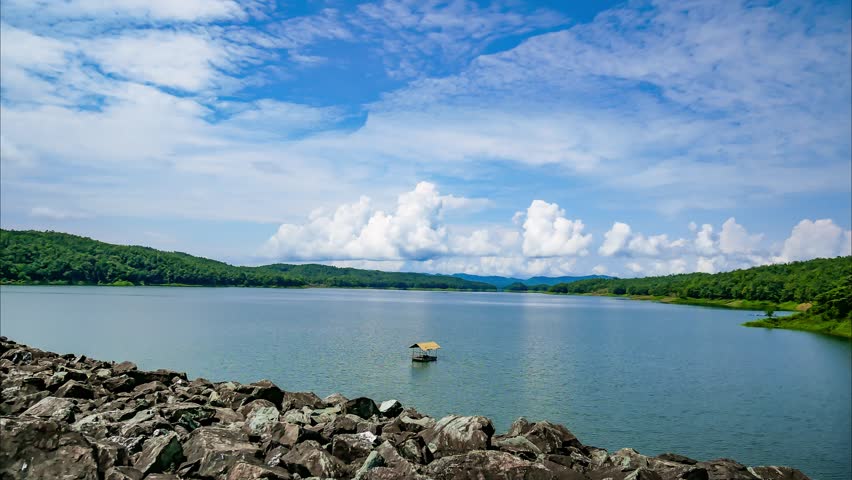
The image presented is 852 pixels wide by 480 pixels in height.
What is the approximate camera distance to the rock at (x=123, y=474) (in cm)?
1082

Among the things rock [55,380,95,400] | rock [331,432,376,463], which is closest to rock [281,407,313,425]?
rock [331,432,376,463]

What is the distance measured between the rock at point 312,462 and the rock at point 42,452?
12.8 ft

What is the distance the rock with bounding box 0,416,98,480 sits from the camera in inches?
404

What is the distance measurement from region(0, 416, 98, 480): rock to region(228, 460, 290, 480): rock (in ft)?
8.40

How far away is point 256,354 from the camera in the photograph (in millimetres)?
58188

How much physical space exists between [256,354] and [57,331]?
1453 inches

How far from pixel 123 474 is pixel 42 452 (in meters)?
1.49

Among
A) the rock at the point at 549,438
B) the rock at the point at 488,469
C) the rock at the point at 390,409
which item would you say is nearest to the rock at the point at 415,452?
the rock at the point at 488,469

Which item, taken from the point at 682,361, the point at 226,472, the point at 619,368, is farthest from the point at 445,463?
the point at 682,361

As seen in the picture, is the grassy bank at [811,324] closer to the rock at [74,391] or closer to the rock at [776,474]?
the rock at [776,474]

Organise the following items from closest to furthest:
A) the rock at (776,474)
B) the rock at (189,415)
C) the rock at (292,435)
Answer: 1. the rock at (776,474)
2. the rock at (292,435)
3. the rock at (189,415)

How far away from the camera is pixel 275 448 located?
13734 mm

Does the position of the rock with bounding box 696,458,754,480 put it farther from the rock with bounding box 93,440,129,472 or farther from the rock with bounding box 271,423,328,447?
the rock with bounding box 93,440,129,472

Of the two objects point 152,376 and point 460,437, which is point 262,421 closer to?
point 460,437
